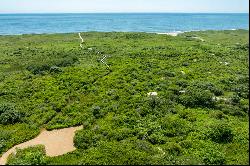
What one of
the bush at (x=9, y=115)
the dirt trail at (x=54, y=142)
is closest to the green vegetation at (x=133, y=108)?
the bush at (x=9, y=115)

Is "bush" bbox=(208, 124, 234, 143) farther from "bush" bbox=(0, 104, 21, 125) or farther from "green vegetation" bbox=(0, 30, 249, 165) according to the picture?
"bush" bbox=(0, 104, 21, 125)

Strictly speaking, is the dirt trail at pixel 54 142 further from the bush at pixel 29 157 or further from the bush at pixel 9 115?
the bush at pixel 9 115

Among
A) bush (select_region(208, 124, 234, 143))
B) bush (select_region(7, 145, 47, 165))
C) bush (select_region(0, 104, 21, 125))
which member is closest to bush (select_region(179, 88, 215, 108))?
bush (select_region(208, 124, 234, 143))

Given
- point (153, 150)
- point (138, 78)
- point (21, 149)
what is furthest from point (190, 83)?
point (21, 149)

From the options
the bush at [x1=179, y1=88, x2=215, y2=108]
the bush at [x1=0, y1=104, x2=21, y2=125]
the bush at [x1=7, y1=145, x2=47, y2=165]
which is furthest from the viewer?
the bush at [x1=179, y1=88, x2=215, y2=108]

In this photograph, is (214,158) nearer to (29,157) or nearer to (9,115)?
(29,157)

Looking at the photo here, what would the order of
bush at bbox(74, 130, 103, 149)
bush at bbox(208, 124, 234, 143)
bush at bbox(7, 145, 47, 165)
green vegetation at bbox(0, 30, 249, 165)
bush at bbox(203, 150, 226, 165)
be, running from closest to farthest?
1. bush at bbox(203, 150, 226, 165)
2. bush at bbox(7, 145, 47, 165)
3. green vegetation at bbox(0, 30, 249, 165)
4. bush at bbox(208, 124, 234, 143)
5. bush at bbox(74, 130, 103, 149)

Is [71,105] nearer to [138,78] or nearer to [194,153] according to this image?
[138,78]
